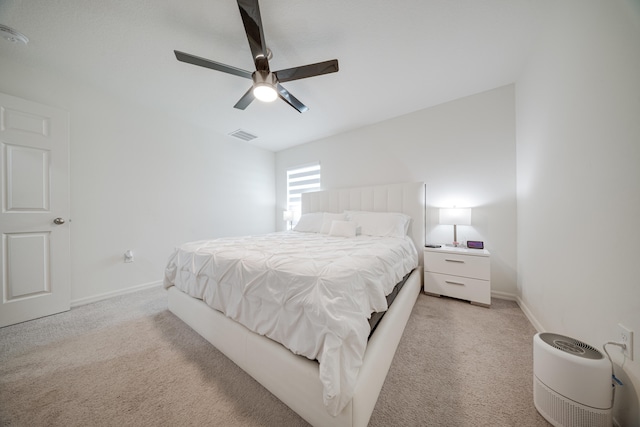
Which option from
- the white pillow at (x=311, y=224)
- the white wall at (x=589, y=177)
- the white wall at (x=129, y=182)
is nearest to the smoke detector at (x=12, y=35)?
the white wall at (x=129, y=182)

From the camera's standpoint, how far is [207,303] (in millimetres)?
1633

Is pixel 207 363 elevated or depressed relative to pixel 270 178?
depressed

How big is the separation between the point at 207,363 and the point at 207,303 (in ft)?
1.36

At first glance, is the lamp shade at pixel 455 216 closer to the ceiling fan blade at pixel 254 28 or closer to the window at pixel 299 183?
the window at pixel 299 183

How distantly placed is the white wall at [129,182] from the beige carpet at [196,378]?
83 centimetres

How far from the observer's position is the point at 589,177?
117 cm

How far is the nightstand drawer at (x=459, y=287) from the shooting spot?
2188 millimetres

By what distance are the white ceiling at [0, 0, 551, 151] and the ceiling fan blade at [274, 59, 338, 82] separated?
308 millimetres

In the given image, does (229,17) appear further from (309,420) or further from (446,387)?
(446,387)

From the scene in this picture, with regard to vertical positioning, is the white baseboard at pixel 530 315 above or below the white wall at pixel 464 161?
below

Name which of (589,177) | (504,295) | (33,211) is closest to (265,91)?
(589,177)

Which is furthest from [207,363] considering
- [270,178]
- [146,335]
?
[270,178]

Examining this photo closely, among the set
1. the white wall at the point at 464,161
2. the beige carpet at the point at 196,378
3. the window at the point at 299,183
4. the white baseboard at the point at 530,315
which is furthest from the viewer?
the window at the point at 299,183

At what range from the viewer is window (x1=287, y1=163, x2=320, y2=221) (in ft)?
13.6
